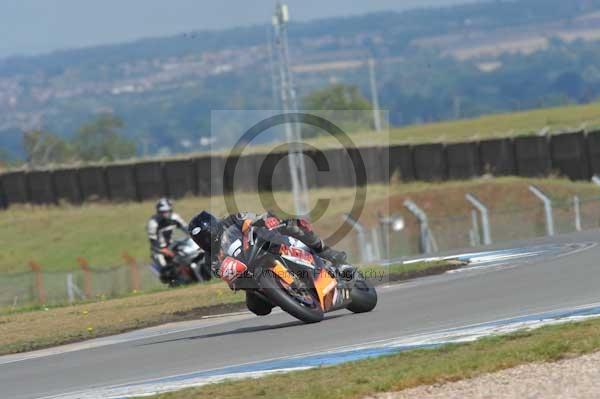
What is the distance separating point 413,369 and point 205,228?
13.0ft

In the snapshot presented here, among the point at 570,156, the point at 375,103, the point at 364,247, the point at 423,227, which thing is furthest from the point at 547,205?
the point at 375,103

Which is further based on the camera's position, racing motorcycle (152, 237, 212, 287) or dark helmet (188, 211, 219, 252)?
racing motorcycle (152, 237, 212, 287)

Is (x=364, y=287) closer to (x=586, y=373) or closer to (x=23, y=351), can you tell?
(x=23, y=351)

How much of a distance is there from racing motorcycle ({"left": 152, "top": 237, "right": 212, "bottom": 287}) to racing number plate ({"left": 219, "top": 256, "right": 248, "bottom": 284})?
9788 mm

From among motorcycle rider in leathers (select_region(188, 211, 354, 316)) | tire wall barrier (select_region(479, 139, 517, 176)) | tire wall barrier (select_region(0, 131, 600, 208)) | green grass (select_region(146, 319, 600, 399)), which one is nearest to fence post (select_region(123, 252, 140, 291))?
tire wall barrier (select_region(0, 131, 600, 208))

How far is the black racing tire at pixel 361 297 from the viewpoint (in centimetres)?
1443

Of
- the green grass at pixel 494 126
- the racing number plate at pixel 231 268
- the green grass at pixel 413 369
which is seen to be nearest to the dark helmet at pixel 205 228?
the racing number plate at pixel 231 268

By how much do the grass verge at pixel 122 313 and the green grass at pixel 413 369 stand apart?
5.89 m

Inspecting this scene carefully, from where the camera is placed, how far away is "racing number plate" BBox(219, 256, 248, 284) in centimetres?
1341

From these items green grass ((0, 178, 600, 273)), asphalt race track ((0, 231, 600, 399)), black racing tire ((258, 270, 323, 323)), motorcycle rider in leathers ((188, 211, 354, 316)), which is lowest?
green grass ((0, 178, 600, 273))

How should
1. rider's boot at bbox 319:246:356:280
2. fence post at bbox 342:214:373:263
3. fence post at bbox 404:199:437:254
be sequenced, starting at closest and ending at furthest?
rider's boot at bbox 319:246:356:280 < fence post at bbox 404:199:437:254 < fence post at bbox 342:214:373:263

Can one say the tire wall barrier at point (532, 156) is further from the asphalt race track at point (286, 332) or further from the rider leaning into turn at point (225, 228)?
the rider leaning into turn at point (225, 228)

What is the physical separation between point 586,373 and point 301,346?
12.2 ft

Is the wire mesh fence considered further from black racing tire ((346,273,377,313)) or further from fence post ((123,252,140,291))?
black racing tire ((346,273,377,313))
